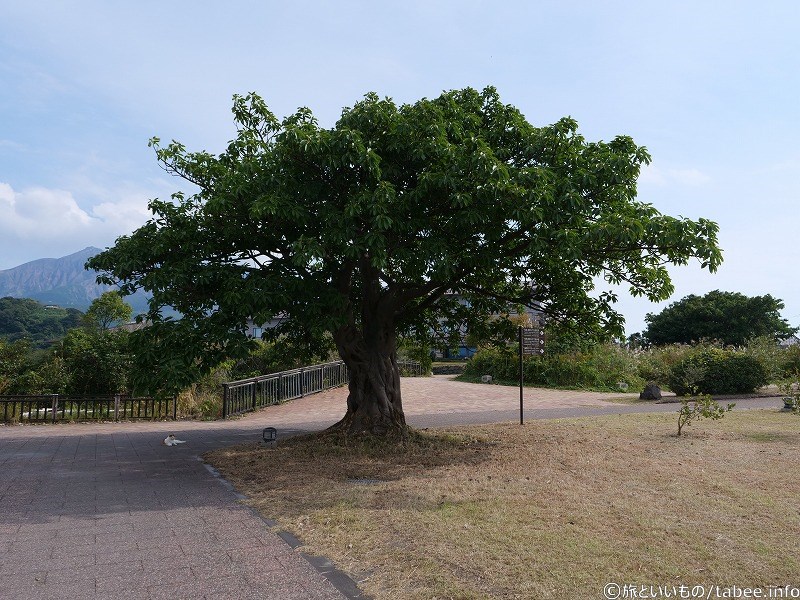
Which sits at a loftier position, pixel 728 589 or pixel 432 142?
Answer: pixel 432 142

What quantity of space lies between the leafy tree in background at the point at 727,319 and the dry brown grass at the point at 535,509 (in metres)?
39.9

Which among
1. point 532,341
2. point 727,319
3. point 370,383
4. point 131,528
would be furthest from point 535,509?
point 727,319

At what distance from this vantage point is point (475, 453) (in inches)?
403

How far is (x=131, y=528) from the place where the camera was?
19.6 feet

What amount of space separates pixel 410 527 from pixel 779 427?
11.0 metres

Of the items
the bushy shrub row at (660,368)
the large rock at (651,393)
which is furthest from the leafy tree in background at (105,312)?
the large rock at (651,393)

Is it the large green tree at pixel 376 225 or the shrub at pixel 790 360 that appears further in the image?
the shrub at pixel 790 360

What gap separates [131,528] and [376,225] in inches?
183

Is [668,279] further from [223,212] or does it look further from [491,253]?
[223,212]

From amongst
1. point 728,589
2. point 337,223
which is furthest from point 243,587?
point 337,223

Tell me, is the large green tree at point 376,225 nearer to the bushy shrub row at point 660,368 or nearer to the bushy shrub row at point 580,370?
the bushy shrub row at point 660,368

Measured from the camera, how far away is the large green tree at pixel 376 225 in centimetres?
848

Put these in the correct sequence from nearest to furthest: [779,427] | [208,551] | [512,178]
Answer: [208,551]
[512,178]
[779,427]

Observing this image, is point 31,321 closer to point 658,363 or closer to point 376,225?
point 658,363
